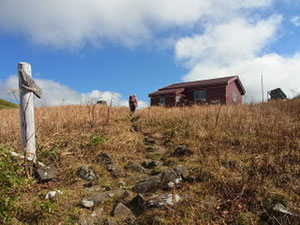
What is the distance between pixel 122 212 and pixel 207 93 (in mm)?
20924

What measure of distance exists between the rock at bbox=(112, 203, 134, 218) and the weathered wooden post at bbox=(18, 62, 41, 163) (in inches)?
74.6

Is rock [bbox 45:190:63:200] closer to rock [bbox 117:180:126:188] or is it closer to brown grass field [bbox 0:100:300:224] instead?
brown grass field [bbox 0:100:300:224]

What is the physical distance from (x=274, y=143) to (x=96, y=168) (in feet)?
11.8

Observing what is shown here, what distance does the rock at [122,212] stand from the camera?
244 cm

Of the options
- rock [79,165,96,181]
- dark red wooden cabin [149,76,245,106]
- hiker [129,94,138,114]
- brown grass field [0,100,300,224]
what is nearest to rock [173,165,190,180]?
brown grass field [0,100,300,224]

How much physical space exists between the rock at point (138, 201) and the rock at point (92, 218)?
42cm

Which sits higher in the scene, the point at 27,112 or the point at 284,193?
the point at 27,112

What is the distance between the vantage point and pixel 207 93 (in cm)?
2192

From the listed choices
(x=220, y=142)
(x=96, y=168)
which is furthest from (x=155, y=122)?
(x=96, y=168)

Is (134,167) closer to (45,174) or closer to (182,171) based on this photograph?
(182,171)

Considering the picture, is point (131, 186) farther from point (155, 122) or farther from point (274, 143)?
point (155, 122)

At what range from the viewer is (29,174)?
3207 millimetres

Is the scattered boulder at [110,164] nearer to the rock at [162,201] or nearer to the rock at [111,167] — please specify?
the rock at [111,167]

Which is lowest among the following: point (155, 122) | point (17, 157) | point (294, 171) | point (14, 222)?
point (14, 222)
